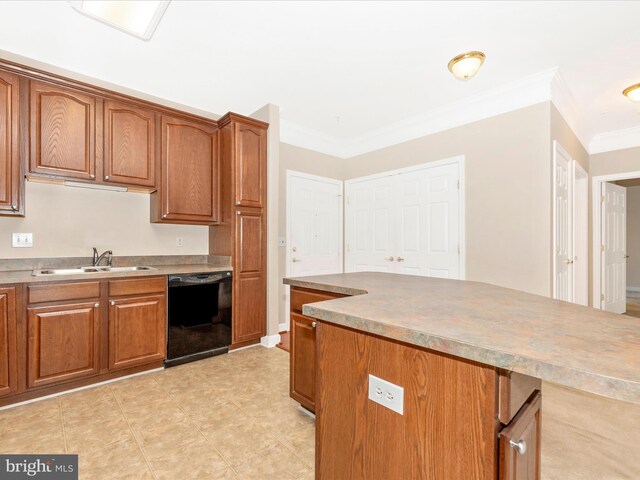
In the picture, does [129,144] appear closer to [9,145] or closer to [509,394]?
[9,145]

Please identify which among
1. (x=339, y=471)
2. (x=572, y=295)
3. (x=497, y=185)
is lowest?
(x=339, y=471)

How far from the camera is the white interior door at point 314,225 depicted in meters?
4.17

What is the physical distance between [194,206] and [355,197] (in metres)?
2.34

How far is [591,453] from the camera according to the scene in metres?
1.73

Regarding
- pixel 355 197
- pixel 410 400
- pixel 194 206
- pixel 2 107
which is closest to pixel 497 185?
pixel 355 197

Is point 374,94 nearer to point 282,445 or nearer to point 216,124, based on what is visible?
point 216,124

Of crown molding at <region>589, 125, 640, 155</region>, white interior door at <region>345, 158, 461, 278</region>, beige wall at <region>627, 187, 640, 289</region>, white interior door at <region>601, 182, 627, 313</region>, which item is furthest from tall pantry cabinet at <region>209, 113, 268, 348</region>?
beige wall at <region>627, 187, 640, 289</region>

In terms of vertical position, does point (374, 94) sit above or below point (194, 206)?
above

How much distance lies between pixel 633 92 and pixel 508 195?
4.94 feet

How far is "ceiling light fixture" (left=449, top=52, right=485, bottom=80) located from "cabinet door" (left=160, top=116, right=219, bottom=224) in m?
2.47

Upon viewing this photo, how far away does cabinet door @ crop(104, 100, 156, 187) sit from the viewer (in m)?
2.75

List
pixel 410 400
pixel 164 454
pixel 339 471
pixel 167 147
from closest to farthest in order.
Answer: pixel 410 400
pixel 339 471
pixel 164 454
pixel 167 147

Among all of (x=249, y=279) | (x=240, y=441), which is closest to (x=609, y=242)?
(x=249, y=279)

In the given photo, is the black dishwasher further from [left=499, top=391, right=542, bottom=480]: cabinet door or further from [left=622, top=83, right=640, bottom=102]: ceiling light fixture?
[left=622, top=83, right=640, bottom=102]: ceiling light fixture
